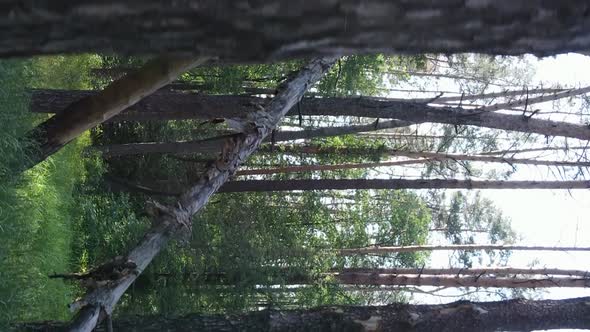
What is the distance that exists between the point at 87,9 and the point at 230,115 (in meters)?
7.87

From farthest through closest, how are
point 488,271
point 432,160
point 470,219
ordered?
point 470,219 < point 432,160 < point 488,271

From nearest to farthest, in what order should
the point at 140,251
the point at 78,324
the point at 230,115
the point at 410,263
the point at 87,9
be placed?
1. the point at 87,9
2. the point at 78,324
3. the point at 140,251
4. the point at 230,115
5. the point at 410,263

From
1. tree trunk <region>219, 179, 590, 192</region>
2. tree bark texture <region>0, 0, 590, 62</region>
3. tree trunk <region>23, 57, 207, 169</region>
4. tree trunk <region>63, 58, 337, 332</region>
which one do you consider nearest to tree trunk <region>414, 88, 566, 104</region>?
tree trunk <region>219, 179, 590, 192</region>

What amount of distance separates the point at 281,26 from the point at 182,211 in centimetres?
467

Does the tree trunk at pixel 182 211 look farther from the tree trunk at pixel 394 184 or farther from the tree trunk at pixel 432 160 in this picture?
the tree trunk at pixel 432 160

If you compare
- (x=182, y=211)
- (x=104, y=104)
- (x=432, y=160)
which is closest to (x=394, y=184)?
(x=432, y=160)

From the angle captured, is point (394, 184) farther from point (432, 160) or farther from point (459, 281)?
point (432, 160)

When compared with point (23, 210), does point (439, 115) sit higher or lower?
higher

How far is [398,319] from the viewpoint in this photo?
6.67 metres

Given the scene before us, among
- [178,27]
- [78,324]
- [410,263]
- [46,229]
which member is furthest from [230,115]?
[410,263]

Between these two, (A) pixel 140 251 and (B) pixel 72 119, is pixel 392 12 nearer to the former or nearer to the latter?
(B) pixel 72 119

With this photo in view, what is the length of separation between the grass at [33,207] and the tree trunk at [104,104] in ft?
0.63

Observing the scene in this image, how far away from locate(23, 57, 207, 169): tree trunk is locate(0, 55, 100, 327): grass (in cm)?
19

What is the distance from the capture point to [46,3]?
1.84 metres
